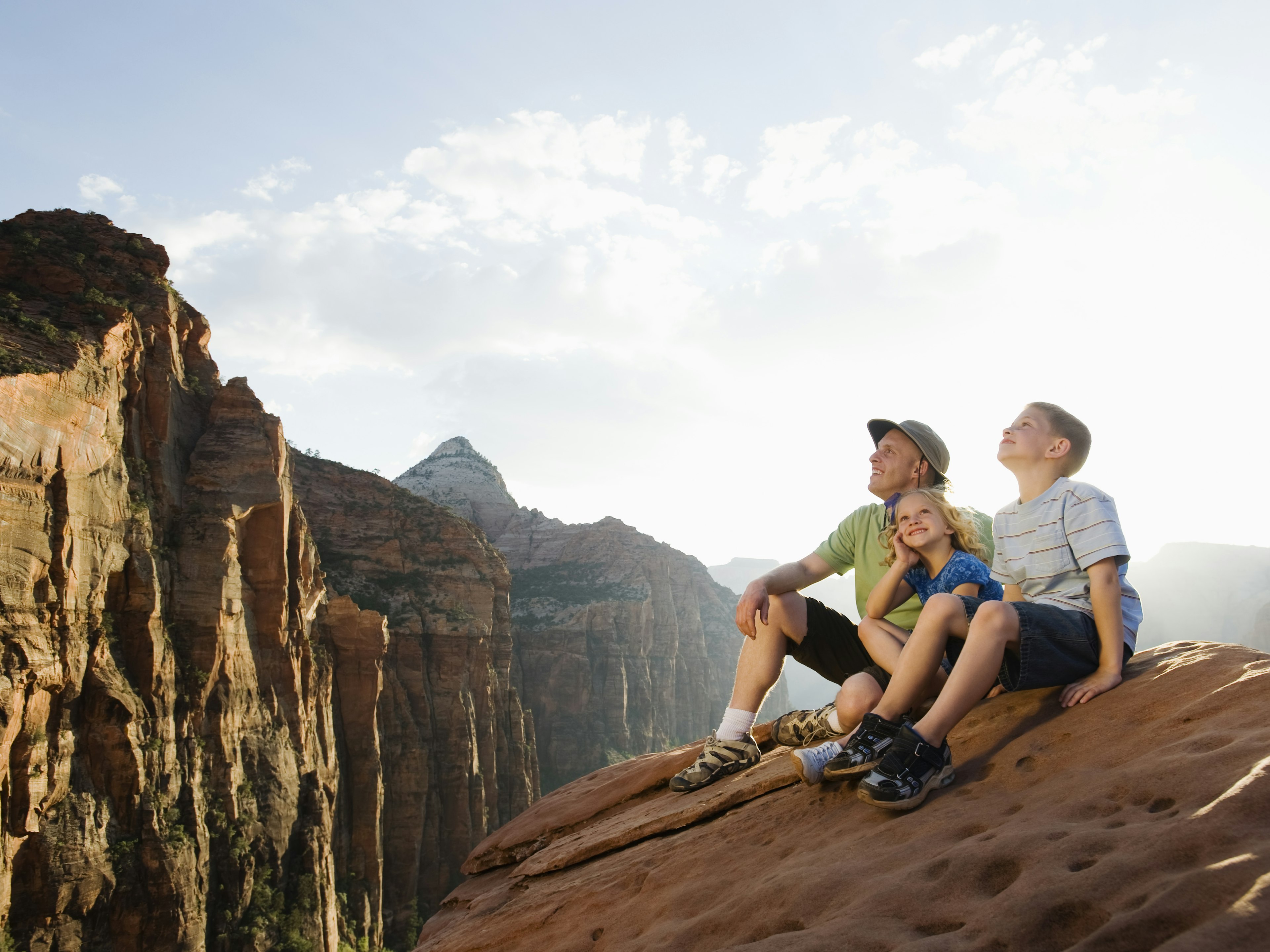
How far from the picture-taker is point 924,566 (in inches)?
190

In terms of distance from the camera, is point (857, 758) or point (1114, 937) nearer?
point (1114, 937)

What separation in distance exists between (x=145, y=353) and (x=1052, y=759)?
74.8 ft

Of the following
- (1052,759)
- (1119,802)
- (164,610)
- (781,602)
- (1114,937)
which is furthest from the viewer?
(164,610)

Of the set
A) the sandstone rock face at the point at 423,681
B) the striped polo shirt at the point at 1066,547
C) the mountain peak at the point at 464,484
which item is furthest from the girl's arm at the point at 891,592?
the mountain peak at the point at 464,484

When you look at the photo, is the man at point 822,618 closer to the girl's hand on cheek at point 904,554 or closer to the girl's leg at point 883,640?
the girl's leg at point 883,640

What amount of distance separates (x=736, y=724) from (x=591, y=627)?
→ 70.1 meters

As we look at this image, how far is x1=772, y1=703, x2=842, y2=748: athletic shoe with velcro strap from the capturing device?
506 centimetres

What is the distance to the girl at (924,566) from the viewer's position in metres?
4.50

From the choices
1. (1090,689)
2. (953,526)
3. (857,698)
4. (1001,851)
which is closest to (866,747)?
(857,698)

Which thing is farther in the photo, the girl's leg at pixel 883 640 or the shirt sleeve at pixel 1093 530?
the girl's leg at pixel 883 640

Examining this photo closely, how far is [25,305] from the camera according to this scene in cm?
1792

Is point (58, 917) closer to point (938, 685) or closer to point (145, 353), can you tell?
point (145, 353)

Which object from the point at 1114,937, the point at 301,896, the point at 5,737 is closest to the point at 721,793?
the point at 1114,937

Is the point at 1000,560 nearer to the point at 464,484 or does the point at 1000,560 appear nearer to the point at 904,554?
the point at 904,554
